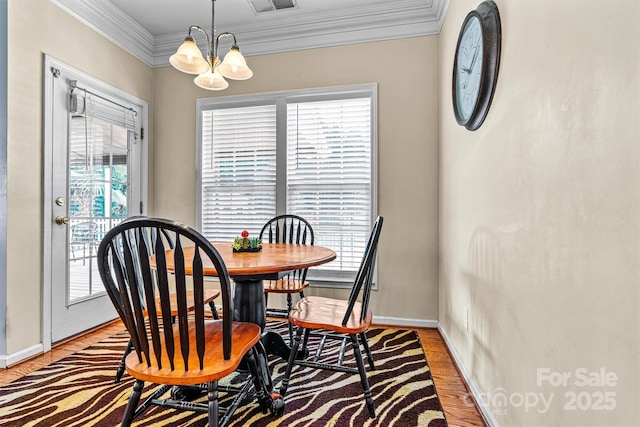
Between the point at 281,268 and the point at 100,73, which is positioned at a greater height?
the point at 100,73

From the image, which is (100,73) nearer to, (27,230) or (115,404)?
(27,230)

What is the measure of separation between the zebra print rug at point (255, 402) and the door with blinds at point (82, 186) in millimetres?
578

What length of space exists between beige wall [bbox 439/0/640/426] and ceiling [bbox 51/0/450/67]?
1.58 meters

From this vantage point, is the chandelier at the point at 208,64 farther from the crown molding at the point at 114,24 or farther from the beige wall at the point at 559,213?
the beige wall at the point at 559,213

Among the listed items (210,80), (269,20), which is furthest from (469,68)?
(269,20)

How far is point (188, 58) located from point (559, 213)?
2011 mm

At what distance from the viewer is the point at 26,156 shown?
2.32m

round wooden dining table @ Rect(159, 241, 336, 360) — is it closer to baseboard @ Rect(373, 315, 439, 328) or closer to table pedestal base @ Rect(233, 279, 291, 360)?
table pedestal base @ Rect(233, 279, 291, 360)

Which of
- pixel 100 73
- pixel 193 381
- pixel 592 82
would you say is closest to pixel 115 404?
pixel 193 381

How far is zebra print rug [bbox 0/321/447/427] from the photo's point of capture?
1621mm

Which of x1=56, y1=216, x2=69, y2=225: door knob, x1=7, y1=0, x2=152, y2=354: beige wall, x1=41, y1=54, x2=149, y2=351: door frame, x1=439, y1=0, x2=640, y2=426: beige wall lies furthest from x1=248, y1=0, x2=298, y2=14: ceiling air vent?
x1=56, y1=216, x2=69, y2=225: door knob

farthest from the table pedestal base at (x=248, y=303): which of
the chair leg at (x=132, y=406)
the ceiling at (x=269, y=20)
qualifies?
the ceiling at (x=269, y=20)

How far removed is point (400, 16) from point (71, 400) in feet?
11.3

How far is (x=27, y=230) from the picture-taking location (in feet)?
7.66
